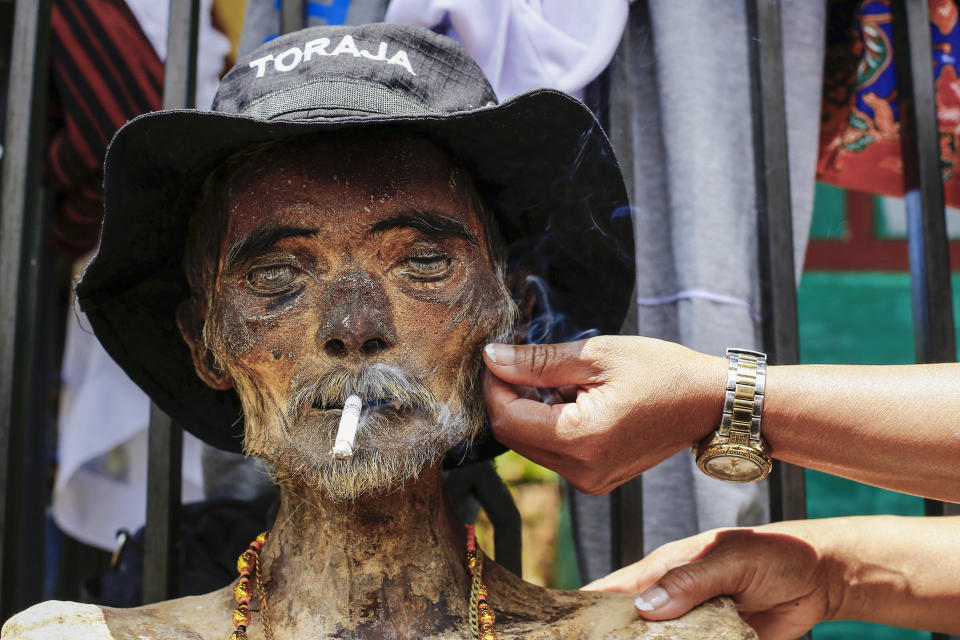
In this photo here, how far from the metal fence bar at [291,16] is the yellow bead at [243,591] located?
4.42 ft

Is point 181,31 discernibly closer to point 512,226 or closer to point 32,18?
point 32,18

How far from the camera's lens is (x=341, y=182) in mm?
1513

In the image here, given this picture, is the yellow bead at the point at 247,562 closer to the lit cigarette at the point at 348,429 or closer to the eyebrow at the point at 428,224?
the lit cigarette at the point at 348,429

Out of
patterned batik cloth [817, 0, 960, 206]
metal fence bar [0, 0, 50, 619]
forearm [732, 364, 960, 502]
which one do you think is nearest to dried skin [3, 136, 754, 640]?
forearm [732, 364, 960, 502]

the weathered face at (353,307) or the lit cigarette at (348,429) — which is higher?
the weathered face at (353,307)

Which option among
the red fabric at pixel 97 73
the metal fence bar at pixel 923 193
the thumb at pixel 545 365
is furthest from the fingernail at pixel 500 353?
the red fabric at pixel 97 73

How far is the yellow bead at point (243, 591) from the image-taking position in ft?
4.97

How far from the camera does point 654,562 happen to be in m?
1.82

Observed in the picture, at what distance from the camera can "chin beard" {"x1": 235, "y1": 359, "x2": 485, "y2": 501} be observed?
55.6 inches

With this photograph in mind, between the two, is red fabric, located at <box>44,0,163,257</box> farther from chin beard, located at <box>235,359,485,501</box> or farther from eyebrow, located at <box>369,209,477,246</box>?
chin beard, located at <box>235,359,485,501</box>

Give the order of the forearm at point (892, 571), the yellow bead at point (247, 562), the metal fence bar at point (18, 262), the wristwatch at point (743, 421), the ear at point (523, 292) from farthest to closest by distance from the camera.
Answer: the metal fence bar at point (18, 262) → the ear at point (523, 292) → the forearm at point (892, 571) → the yellow bead at point (247, 562) → the wristwatch at point (743, 421)

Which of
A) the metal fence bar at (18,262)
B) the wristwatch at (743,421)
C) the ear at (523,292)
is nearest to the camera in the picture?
the wristwatch at (743,421)

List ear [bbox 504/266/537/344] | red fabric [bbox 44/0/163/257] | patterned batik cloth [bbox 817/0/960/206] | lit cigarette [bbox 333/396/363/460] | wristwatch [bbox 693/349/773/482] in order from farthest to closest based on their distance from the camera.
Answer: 1. patterned batik cloth [bbox 817/0/960/206]
2. red fabric [bbox 44/0/163/257]
3. ear [bbox 504/266/537/344]
4. wristwatch [bbox 693/349/773/482]
5. lit cigarette [bbox 333/396/363/460]

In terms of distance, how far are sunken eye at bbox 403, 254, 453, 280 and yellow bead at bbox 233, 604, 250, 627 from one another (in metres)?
0.65
